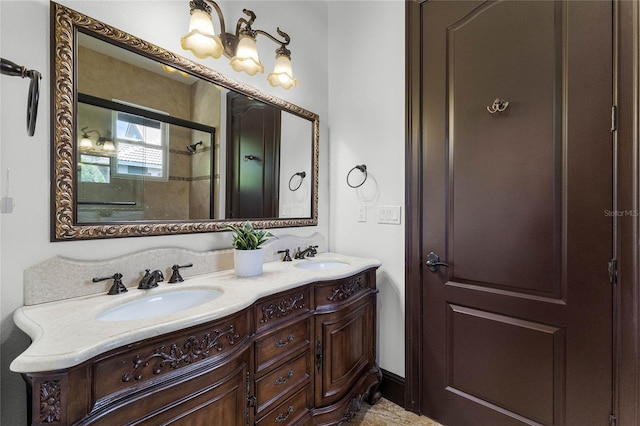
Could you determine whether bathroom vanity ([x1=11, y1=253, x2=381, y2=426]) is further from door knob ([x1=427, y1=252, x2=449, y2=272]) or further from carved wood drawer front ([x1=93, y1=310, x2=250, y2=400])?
door knob ([x1=427, y1=252, x2=449, y2=272])

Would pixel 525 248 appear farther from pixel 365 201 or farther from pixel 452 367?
pixel 365 201

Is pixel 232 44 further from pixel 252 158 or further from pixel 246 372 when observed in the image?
pixel 246 372

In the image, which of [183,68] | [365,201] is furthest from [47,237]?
[365,201]

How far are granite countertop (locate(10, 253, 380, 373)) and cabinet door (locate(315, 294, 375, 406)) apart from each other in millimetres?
303

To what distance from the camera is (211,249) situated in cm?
149

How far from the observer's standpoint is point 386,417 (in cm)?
170

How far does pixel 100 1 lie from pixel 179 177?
2.47 ft

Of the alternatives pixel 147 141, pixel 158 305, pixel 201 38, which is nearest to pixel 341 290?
pixel 158 305

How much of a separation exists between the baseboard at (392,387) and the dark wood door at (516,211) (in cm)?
15

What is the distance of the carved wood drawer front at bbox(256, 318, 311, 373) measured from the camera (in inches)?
44.2

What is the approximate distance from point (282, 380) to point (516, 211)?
139 cm

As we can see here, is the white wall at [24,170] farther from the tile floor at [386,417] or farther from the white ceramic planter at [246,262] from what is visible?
the tile floor at [386,417]

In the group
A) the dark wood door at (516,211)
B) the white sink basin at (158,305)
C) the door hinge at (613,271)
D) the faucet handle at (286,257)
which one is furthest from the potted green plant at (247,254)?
the door hinge at (613,271)

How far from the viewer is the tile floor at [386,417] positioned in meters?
1.65
